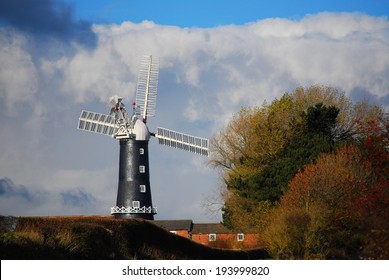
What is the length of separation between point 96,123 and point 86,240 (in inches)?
1507

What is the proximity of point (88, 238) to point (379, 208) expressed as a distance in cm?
1013

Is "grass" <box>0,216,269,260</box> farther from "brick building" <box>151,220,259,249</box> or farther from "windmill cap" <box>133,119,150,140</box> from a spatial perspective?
"brick building" <box>151,220,259,249</box>

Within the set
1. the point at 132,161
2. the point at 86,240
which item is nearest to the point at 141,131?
the point at 132,161

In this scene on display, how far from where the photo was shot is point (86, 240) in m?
26.2

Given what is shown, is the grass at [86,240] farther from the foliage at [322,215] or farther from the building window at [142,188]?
the building window at [142,188]

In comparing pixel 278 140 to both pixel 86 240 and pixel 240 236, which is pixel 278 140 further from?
pixel 86 240

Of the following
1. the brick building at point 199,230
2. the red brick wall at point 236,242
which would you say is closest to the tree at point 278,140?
the red brick wall at point 236,242

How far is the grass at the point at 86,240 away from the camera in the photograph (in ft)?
73.8

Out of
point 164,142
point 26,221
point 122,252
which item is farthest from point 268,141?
point 26,221

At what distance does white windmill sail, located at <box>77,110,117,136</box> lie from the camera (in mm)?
62562

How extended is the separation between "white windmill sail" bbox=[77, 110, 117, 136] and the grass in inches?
1077

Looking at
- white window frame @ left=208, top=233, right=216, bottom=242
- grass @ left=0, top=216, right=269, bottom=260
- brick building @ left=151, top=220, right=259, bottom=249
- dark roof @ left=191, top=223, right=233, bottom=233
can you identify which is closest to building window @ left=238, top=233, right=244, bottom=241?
brick building @ left=151, top=220, right=259, bottom=249

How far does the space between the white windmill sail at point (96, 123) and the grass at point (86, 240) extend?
27348 millimetres

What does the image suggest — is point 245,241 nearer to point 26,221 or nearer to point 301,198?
point 301,198
